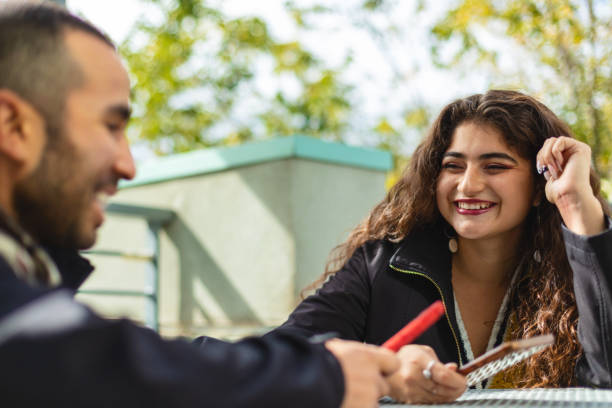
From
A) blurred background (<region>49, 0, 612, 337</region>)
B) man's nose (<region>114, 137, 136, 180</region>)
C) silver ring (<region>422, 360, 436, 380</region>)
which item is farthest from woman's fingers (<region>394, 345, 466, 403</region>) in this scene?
blurred background (<region>49, 0, 612, 337</region>)

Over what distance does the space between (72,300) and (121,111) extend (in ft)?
0.93

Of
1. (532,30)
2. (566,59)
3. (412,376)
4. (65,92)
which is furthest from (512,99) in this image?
(566,59)

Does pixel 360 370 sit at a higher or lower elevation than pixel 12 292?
lower

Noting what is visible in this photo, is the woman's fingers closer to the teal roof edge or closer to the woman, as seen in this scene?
the woman

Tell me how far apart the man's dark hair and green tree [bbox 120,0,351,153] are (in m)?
9.89

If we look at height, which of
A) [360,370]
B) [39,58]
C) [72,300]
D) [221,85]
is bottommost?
[360,370]

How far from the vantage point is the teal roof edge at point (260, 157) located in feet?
16.0

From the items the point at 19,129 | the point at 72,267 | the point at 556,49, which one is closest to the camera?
the point at 19,129

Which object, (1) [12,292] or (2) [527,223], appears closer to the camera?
(1) [12,292]

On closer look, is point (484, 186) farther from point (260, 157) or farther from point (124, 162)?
Result: point (260, 157)

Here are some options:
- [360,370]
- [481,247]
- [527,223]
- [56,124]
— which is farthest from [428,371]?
[527,223]

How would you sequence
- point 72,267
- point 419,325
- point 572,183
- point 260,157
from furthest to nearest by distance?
point 260,157 < point 572,183 < point 72,267 < point 419,325

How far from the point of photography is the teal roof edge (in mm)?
4867

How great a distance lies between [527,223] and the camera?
232 centimetres
